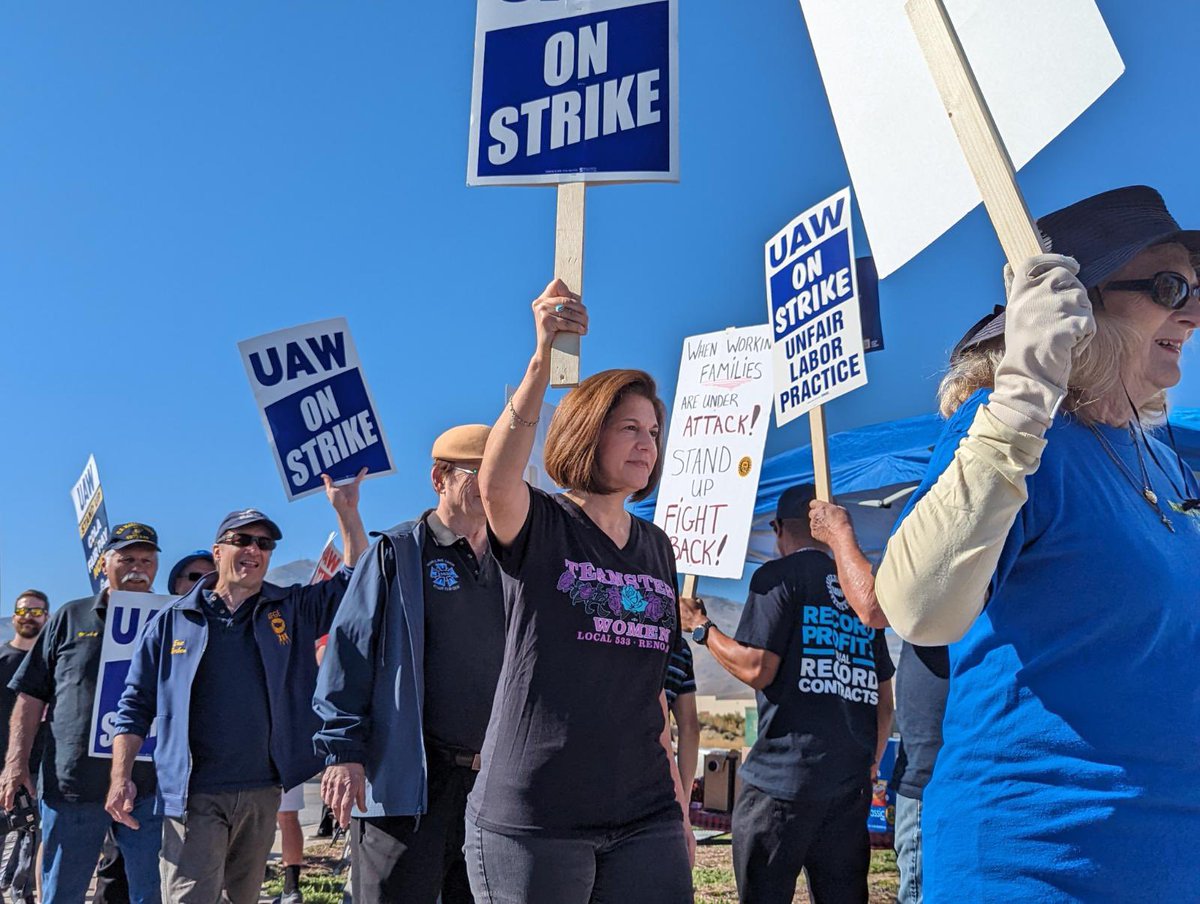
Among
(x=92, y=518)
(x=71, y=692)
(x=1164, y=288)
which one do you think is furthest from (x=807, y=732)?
(x=92, y=518)

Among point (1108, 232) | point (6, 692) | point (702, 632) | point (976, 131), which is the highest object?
point (976, 131)

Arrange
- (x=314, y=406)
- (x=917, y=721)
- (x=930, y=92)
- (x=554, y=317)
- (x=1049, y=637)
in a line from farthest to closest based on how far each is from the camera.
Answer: (x=314, y=406) → (x=917, y=721) → (x=554, y=317) → (x=930, y=92) → (x=1049, y=637)

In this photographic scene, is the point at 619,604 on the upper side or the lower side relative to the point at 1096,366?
lower

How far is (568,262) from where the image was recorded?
237 centimetres

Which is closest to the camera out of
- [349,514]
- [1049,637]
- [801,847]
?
[1049,637]

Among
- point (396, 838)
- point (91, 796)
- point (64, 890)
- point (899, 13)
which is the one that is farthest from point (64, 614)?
point (899, 13)

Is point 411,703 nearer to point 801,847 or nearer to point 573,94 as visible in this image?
point 801,847

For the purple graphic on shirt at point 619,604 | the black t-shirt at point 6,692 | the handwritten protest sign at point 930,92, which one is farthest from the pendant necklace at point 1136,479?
the black t-shirt at point 6,692

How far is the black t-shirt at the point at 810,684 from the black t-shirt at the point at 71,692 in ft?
10.1

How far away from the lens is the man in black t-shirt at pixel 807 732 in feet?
13.0

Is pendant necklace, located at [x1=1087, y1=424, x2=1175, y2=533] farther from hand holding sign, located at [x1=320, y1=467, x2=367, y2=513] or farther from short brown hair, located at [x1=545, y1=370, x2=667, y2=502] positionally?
hand holding sign, located at [x1=320, y1=467, x2=367, y2=513]

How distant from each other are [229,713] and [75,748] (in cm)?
164

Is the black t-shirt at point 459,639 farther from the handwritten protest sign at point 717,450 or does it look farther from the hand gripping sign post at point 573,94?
the handwritten protest sign at point 717,450

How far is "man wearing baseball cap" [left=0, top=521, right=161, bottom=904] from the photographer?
5.18 metres
